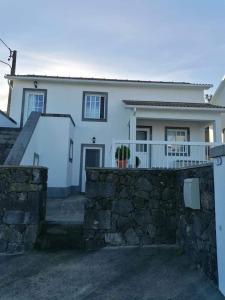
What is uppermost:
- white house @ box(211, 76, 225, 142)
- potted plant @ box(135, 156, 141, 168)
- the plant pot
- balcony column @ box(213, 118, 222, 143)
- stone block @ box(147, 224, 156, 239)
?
white house @ box(211, 76, 225, 142)

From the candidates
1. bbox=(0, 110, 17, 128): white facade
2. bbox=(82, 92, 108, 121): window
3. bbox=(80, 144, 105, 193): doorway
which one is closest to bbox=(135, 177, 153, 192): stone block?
bbox=(80, 144, 105, 193): doorway

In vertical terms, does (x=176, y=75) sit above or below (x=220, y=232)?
above

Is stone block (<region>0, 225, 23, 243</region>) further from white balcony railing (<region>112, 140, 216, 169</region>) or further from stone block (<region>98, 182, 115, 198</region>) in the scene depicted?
white balcony railing (<region>112, 140, 216, 169</region>)

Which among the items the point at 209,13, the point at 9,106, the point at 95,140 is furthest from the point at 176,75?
the point at 9,106

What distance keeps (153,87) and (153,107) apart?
253 cm

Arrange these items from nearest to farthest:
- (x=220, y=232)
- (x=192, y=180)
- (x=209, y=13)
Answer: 1. (x=220, y=232)
2. (x=192, y=180)
3. (x=209, y=13)

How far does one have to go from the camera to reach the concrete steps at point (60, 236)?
5.25 meters

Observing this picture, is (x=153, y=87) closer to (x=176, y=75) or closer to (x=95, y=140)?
(x=176, y=75)

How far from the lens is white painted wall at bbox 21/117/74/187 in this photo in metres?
10.7

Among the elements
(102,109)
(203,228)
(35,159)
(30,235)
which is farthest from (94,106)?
(203,228)

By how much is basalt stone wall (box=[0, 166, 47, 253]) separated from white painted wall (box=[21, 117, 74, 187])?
529 centimetres

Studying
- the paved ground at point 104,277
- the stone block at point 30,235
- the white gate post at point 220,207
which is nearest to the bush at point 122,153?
the paved ground at point 104,277

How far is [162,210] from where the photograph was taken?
5.56 metres

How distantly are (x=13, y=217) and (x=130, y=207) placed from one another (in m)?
2.30
